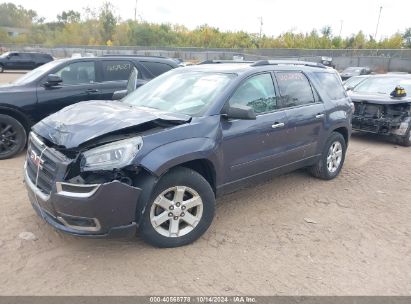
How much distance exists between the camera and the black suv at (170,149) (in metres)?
3.08

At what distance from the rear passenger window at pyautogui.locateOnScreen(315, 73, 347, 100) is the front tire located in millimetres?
2812

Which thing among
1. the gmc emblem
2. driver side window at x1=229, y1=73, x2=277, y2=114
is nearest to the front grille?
the gmc emblem

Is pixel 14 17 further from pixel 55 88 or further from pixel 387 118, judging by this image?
pixel 387 118

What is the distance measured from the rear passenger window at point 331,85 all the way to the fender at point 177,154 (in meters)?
2.59

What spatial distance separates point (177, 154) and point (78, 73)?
4458 mm

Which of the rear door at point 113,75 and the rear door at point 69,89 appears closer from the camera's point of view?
the rear door at point 69,89

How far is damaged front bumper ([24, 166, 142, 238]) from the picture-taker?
2.98 metres

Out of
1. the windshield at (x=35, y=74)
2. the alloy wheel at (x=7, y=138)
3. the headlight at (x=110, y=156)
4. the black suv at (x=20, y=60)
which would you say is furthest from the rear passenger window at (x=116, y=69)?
the black suv at (x=20, y=60)

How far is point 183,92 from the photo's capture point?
426cm

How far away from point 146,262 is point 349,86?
8.35m

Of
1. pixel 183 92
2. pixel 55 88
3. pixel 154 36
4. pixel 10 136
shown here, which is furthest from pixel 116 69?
pixel 154 36

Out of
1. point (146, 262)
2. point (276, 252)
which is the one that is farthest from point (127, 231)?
point (276, 252)

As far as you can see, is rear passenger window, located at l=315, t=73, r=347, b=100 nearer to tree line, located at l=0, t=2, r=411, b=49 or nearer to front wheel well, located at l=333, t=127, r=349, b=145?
front wheel well, located at l=333, t=127, r=349, b=145

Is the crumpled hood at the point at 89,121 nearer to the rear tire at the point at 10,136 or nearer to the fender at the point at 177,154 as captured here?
the fender at the point at 177,154
